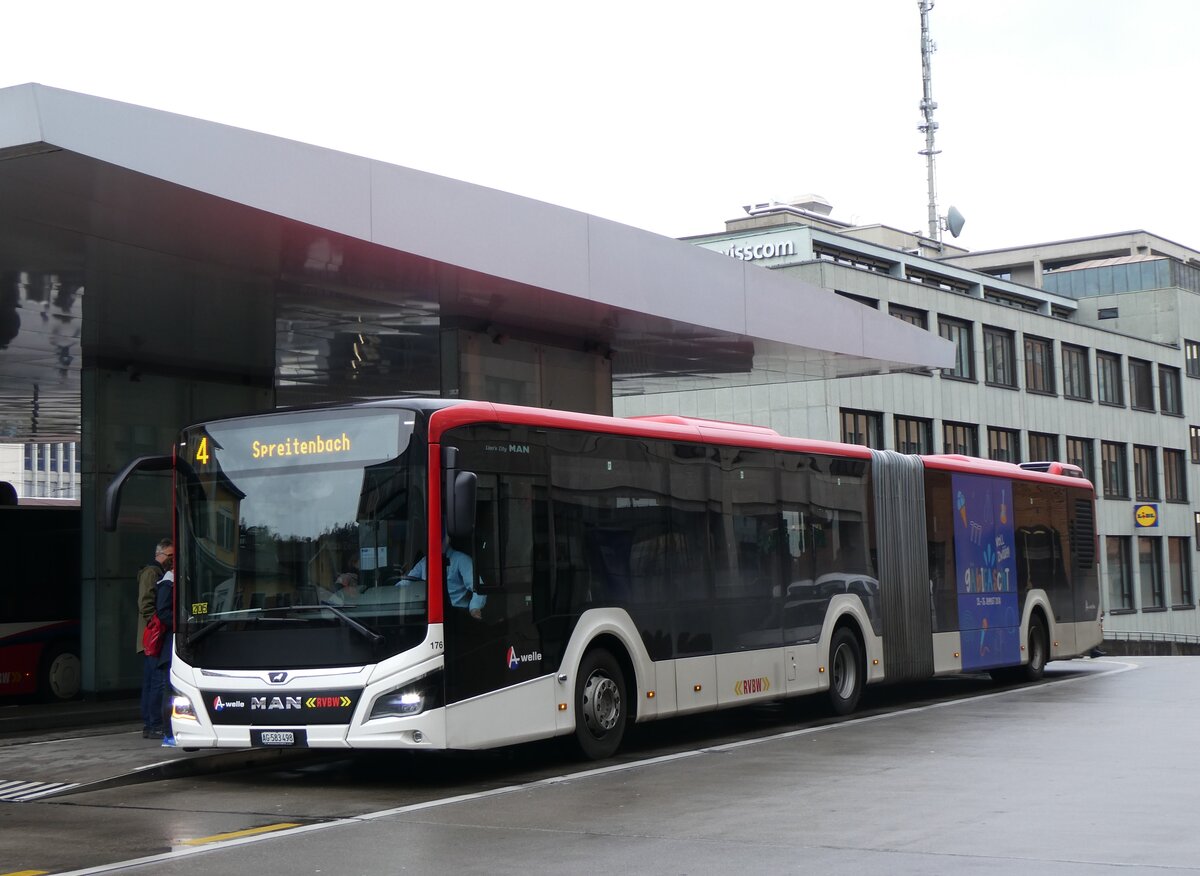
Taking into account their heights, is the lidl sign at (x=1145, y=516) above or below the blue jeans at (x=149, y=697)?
above

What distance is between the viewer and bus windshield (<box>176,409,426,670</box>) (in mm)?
11453

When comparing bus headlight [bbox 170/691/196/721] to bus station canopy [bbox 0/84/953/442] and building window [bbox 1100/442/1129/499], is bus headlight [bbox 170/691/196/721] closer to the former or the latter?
bus station canopy [bbox 0/84/953/442]

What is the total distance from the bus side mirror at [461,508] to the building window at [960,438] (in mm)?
46071

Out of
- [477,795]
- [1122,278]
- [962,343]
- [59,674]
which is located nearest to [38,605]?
[59,674]

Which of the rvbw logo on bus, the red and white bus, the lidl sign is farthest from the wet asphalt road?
the lidl sign

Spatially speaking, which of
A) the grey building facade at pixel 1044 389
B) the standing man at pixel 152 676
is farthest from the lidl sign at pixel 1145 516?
the standing man at pixel 152 676

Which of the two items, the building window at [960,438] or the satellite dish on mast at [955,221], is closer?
the building window at [960,438]

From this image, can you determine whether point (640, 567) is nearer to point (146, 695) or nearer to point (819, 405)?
point (146, 695)

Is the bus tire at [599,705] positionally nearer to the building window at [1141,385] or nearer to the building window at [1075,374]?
the building window at [1075,374]

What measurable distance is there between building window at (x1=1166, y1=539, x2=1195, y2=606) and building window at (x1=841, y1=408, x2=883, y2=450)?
21854mm

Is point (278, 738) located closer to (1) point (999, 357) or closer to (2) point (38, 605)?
(2) point (38, 605)

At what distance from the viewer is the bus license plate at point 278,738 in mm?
11492

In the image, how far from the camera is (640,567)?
13.9 meters

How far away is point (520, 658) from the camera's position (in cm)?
1220
